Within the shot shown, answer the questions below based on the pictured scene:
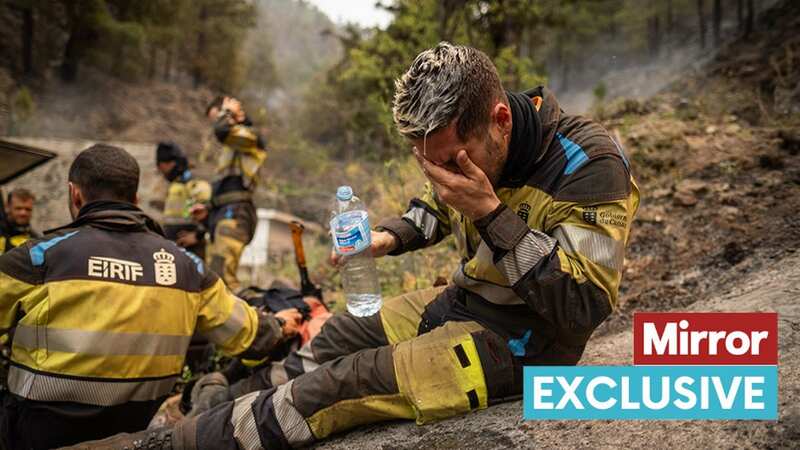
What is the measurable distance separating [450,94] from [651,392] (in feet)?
4.59

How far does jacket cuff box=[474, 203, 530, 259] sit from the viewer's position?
5.95 feet

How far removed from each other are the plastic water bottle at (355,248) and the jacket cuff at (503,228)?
67 cm

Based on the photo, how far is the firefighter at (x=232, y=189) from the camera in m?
5.72

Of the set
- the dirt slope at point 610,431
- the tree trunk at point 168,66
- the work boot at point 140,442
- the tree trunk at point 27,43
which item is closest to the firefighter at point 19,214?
the work boot at point 140,442

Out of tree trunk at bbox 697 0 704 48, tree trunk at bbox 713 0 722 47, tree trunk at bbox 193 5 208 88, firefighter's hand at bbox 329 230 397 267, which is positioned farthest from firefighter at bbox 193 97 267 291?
tree trunk at bbox 193 5 208 88

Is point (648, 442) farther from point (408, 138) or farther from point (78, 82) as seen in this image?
point (78, 82)

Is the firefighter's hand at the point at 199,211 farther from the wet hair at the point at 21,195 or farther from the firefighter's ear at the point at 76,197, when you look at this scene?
the firefighter's ear at the point at 76,197

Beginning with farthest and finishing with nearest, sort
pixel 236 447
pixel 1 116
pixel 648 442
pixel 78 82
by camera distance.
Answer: pixel 78 82
pixel 1 116
pixel 236 447
pixel 648 442

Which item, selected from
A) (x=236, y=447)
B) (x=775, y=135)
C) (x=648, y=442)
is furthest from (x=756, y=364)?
(x=775, y=135)

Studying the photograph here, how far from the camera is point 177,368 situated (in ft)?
8.93

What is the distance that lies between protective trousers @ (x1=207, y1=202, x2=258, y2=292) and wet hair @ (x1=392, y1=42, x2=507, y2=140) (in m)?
4.26

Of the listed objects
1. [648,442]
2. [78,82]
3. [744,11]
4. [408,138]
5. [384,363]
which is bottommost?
[648,442]

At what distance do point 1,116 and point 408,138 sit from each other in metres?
17.6

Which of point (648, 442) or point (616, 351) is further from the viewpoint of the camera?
point (616, 351)
